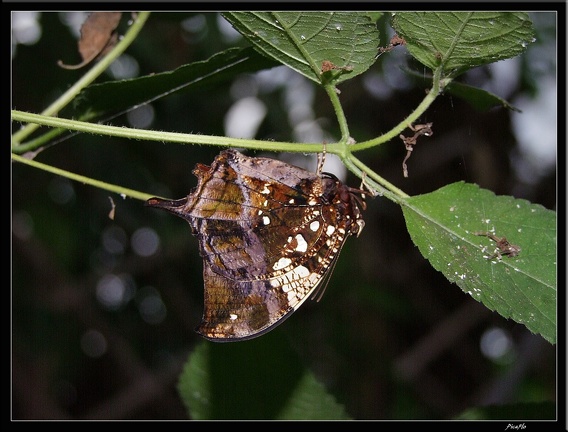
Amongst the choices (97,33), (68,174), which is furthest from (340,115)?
(97,33)

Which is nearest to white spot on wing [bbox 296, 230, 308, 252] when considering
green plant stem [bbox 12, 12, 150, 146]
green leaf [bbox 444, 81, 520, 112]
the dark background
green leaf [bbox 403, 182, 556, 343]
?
green leaf [bbox 403, 182, 556, 343]

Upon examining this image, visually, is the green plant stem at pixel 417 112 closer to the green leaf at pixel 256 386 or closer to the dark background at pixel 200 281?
the green leaf at pixel 256 386

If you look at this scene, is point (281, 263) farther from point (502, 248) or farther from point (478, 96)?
point (478, 96)

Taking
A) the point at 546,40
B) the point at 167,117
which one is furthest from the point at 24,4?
the point at 546,40

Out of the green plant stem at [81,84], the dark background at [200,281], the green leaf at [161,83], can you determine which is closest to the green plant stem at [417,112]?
the green leaf at [161,83]

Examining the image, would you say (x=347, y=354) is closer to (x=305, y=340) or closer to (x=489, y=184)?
(x=305, y=340)

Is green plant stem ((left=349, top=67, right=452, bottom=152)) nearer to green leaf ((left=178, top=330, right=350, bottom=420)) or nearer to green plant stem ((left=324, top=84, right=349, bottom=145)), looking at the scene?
green plant stem ((left=324, top=84, right=349, bottom=145))
